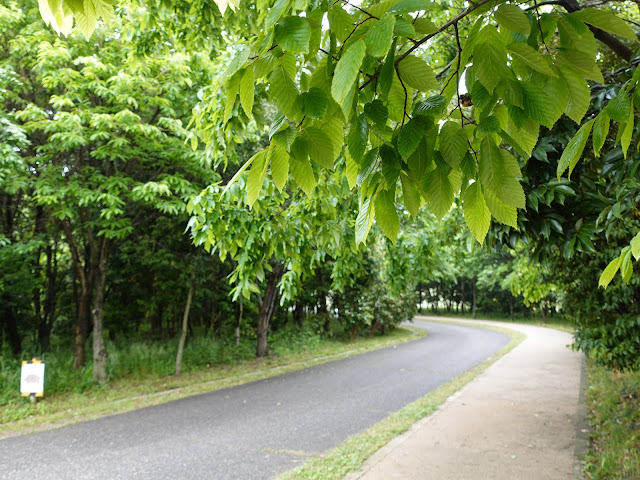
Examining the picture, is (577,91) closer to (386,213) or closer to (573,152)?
(573,152)

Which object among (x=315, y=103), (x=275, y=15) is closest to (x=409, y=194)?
(x=315, y=103)

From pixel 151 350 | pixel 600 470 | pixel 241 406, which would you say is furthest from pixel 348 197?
pixel 151 350

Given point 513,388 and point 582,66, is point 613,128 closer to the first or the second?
point 582,66

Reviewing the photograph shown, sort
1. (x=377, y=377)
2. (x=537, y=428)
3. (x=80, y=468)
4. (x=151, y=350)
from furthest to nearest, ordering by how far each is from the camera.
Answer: (x=151, y=350) < (x=377, y=377) < (x=537, y=428) < (x=80, y=468)

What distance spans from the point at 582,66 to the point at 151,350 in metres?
12.9

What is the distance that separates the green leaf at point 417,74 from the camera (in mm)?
1284

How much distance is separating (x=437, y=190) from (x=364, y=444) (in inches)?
216

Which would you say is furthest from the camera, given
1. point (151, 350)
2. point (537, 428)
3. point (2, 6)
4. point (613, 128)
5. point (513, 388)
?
point (151, 350)

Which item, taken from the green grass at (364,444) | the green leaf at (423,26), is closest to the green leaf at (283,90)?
the green leaf at (423,26)

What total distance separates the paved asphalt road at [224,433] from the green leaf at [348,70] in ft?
16.9

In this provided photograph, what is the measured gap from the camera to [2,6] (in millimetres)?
7848

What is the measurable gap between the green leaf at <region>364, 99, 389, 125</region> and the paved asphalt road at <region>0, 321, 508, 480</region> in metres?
4.96

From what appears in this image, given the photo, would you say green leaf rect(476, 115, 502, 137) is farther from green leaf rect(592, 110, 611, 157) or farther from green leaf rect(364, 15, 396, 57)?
green leaf rect(592, 110, 611, 157)

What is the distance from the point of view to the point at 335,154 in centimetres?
137
